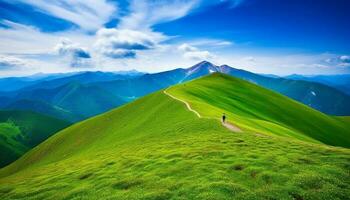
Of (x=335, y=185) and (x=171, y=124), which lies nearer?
(x=335, y=185)

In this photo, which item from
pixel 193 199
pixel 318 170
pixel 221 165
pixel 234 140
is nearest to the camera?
pixel 193 199

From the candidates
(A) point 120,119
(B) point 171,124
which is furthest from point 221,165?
(A) point 120,119

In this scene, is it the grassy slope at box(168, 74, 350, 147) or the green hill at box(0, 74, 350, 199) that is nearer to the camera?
the green hill at box(0, 74, 350, 199)

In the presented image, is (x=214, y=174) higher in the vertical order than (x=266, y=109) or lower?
higher

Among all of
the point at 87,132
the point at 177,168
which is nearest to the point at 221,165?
the point at 177,168

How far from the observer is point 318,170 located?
22.6 meters

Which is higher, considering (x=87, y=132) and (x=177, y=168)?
(x=177, y=168)

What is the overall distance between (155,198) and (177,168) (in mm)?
5959

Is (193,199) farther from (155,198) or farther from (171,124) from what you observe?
(171,124)

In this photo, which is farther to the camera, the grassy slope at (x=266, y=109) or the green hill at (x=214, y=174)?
the grassy slope at (x=266, y=109)

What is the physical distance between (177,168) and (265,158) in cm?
973

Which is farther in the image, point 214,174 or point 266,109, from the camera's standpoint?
point 266,109

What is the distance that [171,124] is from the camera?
53312 millimetres

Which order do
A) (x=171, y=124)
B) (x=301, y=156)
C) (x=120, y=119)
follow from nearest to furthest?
(x=301, y=156), (x=171, y=124), (x=120, y=119)
